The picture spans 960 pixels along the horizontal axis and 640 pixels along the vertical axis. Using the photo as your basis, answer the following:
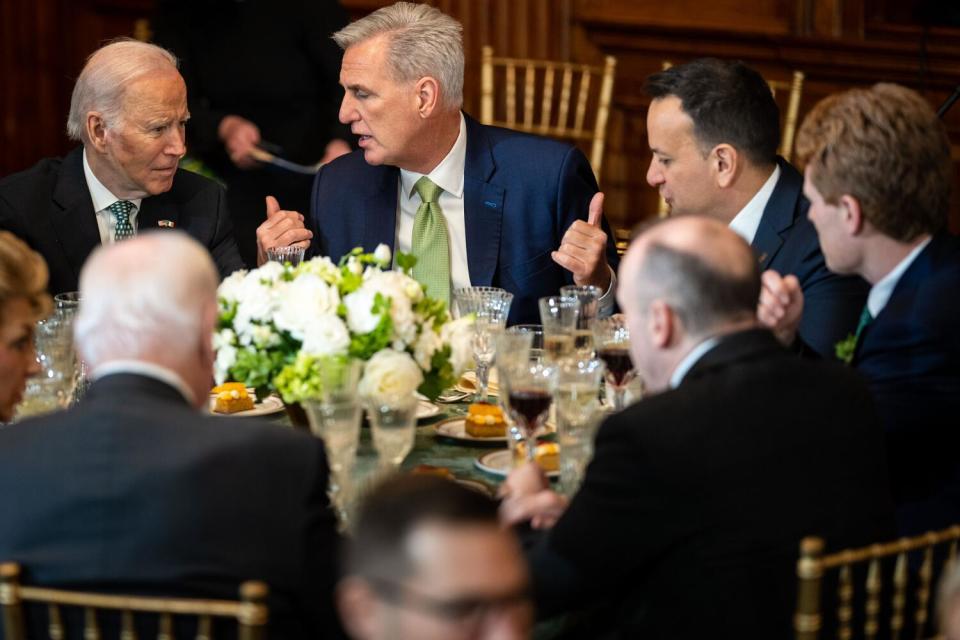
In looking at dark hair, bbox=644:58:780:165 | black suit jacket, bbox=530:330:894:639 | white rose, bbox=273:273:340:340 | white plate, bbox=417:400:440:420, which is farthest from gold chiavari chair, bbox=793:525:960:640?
dark hair, bbox=644:58:780:165

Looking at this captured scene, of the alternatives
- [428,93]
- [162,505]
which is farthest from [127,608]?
[428,93]

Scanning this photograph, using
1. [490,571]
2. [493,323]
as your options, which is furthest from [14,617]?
[493,323]

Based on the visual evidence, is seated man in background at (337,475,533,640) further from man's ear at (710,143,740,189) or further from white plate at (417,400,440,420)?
man's ear at (710,143,740,189)

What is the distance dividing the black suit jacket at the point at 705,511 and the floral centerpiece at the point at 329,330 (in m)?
0.59

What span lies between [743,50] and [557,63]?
33.5 inches

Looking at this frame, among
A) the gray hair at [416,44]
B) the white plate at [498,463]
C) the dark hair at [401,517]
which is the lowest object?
the white plate at [498,463]

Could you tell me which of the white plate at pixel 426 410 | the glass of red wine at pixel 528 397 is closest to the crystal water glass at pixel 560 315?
the white plate at pixel 426 410

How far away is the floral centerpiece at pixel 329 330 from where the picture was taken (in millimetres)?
2441

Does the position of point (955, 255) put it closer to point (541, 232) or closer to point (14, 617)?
point (541, 232)

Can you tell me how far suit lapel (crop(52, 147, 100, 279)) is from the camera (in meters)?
3.78

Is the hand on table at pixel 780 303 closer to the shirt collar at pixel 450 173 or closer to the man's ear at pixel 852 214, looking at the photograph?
the man's ear at pixel 852 214

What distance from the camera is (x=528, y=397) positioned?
248cm

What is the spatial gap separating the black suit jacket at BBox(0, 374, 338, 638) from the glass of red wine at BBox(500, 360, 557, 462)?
2.22ft

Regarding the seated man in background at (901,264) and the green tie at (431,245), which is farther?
the green tie at (431,245)
